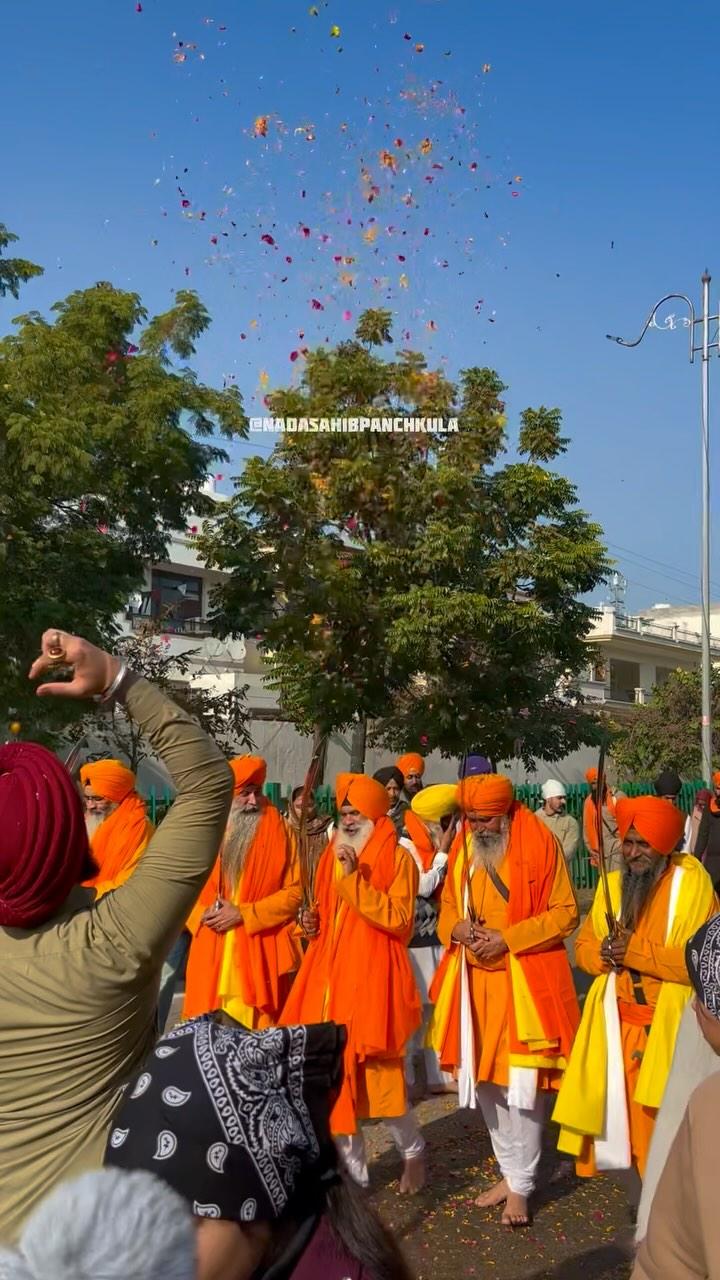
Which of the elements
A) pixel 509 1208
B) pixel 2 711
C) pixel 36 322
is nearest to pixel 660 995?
pixel 509 1208

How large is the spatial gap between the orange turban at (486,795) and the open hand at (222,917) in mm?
1279

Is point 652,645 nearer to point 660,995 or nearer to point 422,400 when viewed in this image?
point 422,400

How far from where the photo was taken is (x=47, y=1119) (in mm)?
2109

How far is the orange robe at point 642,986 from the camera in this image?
16.5ft

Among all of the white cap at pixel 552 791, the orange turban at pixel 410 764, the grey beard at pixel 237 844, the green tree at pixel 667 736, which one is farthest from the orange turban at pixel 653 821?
the green tree at pixel 667 736

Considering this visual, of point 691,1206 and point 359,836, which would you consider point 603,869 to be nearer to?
point 359,836

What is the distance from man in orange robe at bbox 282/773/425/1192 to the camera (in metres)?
5.76

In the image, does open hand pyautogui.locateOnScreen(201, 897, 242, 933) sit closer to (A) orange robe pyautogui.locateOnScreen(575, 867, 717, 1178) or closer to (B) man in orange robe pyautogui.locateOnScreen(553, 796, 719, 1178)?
(B) man in orange robe pyautogui.locateOnScreen(553, 796, 719, 1178)

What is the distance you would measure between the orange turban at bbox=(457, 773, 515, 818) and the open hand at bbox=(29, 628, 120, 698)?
12.6 feet

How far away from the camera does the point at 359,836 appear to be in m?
6.23

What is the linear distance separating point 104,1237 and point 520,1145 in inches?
187

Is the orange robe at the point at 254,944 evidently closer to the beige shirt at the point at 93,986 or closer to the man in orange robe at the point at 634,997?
the man in orange robe at the point at 634,997

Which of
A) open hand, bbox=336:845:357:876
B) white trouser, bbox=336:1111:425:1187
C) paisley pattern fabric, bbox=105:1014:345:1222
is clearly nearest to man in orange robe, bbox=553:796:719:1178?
white trouser, bbox=336:1111:425:1187

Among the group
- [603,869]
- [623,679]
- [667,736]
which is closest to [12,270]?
[603,869]
